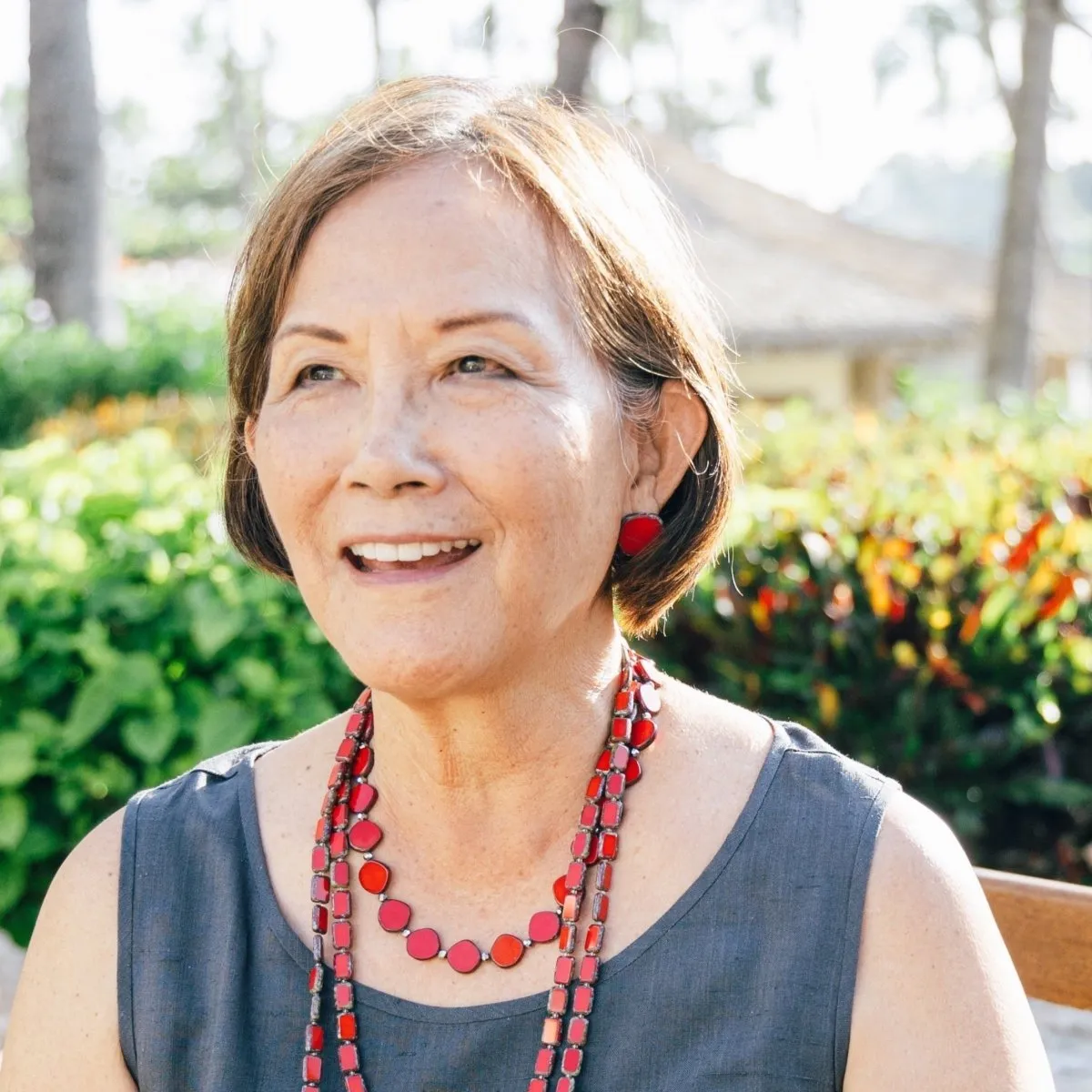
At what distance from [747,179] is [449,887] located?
31021 mm

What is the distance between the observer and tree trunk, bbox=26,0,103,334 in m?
14.4

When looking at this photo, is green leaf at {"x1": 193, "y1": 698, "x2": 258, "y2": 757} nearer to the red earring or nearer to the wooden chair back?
the red earring

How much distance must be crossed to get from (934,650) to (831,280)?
20145 mm

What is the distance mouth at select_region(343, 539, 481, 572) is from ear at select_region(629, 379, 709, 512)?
0.33 m

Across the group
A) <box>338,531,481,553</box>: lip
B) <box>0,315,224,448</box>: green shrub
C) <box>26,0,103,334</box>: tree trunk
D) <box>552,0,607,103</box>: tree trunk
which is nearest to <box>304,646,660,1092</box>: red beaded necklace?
<box>338,531,481,553</box>: lip

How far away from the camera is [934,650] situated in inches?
161

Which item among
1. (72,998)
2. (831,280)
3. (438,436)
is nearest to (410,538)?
(438,436)

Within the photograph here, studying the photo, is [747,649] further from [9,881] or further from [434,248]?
[434,248]

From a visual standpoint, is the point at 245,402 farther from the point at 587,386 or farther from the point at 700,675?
the point at 700,675

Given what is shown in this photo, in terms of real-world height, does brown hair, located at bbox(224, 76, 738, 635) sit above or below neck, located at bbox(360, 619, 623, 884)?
above

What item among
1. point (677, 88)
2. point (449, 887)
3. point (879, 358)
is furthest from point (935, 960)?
point (677, 88)

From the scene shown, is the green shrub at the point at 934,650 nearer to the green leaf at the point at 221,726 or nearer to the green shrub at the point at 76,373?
the green leaf at the point at 221,726

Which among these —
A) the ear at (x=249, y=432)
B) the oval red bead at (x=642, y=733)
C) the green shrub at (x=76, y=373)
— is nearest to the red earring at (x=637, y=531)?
the oval red bead at (x=642, y=733)

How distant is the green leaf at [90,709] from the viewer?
3604mm
